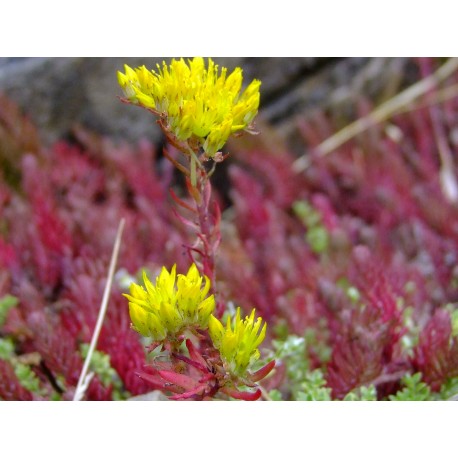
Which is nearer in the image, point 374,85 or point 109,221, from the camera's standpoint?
point 109,221

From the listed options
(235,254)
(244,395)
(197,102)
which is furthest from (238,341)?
(235,254)

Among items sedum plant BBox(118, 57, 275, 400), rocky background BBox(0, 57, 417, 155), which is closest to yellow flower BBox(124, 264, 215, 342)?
sedum plant BBox(118, 57, 275, 400)

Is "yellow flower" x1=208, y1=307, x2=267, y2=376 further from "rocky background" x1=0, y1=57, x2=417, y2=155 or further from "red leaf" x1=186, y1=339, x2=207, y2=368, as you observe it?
"rocky background" x1=0, y1=57, x2=417, y2=155

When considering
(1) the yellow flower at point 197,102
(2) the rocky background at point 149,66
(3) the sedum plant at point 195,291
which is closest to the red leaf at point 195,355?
(3) the sedum plant at point 195,291

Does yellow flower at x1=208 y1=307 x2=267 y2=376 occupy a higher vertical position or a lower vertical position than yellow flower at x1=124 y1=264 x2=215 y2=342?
lower

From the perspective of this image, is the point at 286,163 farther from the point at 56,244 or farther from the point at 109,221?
the point at 56,244

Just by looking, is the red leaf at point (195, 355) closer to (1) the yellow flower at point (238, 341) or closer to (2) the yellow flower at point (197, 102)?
(1) the yellow flower at point (238, 341)

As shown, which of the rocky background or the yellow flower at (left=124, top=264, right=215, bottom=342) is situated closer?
the yellow flower at (left=124, top=264, right=215, bottom=342)
